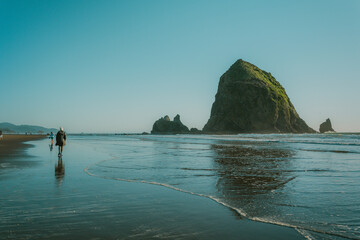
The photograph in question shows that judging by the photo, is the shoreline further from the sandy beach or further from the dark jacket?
the dark jacket

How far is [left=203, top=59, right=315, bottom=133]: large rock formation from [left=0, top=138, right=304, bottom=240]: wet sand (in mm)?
136715

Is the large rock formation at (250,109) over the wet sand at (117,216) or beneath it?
over

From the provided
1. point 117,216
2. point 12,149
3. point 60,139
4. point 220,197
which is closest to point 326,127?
point 12,149

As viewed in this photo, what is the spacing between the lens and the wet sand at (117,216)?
423cm

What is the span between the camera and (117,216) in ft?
16.8

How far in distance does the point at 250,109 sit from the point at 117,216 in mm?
147639

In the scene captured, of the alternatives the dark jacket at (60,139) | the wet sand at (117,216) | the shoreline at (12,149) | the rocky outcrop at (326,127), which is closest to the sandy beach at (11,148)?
the shoreline at (12,149)

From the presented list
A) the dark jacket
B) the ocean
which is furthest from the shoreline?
the ocean

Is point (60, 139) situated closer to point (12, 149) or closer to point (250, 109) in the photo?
point (12, 149)

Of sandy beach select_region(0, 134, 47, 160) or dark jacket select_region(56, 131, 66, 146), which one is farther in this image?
sandy beach select_region(0, 134, 47, 160)

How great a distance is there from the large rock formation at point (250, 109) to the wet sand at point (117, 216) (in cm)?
13671

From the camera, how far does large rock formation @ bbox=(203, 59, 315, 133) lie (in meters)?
142

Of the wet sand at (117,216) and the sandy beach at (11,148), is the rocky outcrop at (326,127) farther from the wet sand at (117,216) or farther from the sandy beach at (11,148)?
the wet sand at (117,216)

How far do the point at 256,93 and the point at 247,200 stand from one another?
493 feet
